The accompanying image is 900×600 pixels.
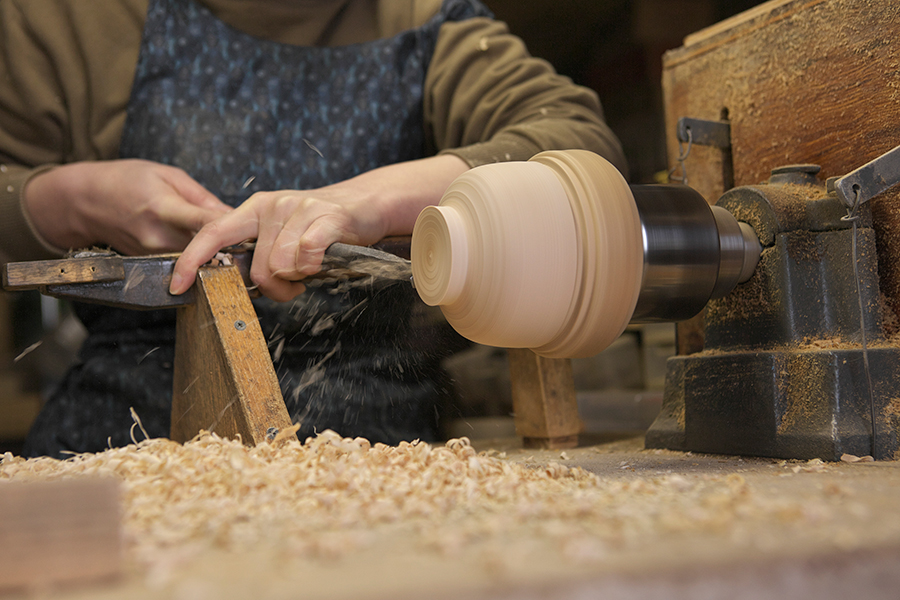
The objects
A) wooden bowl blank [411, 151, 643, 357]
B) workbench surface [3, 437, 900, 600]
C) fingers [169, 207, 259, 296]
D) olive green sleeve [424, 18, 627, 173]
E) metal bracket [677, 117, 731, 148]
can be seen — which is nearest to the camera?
workbench surface [3, 437, 900, 600]

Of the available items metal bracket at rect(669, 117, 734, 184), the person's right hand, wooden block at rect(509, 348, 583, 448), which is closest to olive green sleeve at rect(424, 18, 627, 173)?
metal bracket at rect(669, 117, 734, 184)

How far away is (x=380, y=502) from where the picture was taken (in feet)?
1.73

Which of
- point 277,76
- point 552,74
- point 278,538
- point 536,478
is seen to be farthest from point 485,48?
point 278,538

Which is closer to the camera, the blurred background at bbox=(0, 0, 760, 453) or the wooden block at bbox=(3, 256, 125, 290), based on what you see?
the wooden block at bbox=(3, 256, 125, 290)

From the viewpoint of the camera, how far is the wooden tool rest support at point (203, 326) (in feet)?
2.64

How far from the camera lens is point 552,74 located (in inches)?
58.6

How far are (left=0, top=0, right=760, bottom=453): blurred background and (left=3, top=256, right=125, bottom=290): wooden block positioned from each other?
1.28 metres

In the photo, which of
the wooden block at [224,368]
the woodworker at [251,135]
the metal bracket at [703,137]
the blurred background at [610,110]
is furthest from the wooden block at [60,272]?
the blurred background at [610,110]

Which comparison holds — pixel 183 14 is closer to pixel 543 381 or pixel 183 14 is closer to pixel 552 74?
pixel 552 74

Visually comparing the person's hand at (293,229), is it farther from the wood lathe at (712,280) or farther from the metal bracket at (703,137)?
the metal bracket at (703,137)

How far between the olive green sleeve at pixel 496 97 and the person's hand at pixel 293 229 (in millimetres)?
296

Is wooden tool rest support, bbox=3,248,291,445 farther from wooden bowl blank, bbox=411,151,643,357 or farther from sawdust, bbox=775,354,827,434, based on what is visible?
sawdust, bbox=775,354,827,434

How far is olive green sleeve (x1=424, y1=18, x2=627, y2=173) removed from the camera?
52.5 inches

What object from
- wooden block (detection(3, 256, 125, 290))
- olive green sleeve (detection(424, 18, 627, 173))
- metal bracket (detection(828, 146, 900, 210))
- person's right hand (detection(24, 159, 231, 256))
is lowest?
wooden block (detection(3, 256, 125, 290))
